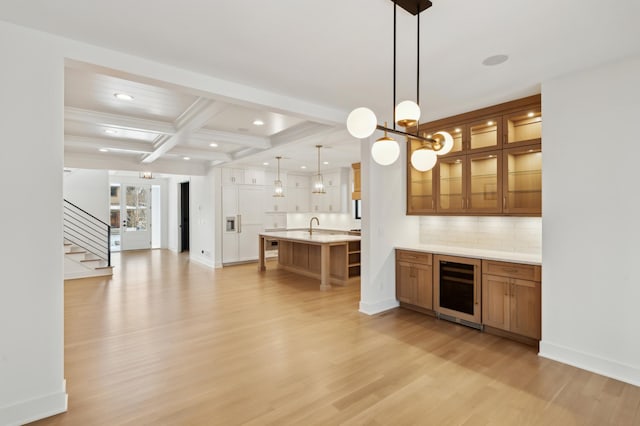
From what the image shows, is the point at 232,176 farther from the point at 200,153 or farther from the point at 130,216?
the point at 130,216

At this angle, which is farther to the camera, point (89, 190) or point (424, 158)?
point (89, 190)

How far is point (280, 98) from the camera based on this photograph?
356cm

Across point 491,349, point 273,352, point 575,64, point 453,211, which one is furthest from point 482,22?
point 273,352

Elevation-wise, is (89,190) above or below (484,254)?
above

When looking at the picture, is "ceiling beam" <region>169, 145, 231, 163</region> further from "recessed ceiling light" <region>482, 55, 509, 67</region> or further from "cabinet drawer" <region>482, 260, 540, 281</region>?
"cabinet drawer" <region>482, 260, 540, 281</region>

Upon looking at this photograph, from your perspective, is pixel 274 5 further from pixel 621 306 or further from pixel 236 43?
pixel 621 306

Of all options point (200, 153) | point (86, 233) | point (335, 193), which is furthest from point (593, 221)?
point (86, 233)

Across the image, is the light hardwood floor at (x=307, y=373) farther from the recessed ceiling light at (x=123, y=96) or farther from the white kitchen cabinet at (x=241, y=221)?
the white kitchen cabinet at (x=241, y=221)

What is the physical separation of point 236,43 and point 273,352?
286 cm

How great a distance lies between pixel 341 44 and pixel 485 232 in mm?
3137

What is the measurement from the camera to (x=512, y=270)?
344 centimetres

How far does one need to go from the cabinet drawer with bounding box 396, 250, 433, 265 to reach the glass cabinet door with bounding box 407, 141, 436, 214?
63 cm

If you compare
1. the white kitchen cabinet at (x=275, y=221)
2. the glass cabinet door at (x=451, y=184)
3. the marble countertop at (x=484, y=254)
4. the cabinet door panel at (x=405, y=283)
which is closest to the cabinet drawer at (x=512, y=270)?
the marble countertop at (x=484, y=254)

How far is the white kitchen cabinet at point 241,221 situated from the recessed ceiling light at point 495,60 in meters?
6.94
